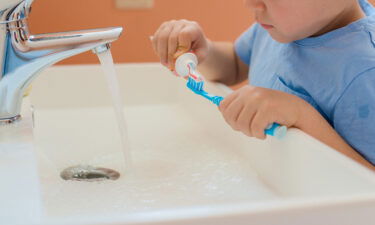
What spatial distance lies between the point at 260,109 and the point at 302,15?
5.6 inches

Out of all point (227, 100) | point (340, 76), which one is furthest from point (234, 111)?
point (340, 76)

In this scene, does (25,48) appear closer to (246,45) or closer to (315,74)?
(315,74)

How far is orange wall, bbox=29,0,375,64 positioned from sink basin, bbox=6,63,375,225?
0.42 m

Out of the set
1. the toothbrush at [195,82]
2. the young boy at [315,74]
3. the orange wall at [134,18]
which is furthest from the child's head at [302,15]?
the orange wall at [134,18]

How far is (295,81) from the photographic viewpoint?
625 millimetres

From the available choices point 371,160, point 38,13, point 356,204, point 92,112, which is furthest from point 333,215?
point 38,13

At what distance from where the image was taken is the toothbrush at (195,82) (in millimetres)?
495

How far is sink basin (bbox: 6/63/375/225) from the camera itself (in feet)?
0.96

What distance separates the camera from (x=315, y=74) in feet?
1.94

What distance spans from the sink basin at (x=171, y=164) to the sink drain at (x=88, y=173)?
12mm

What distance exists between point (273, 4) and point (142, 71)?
0.37 m

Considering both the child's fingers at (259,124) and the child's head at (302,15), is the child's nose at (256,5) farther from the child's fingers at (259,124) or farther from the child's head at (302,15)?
the child's fingers at (259,124)

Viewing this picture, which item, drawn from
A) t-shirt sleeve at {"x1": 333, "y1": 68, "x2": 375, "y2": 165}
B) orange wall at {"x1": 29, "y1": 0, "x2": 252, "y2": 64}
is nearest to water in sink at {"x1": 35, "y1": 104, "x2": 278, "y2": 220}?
t-shirt sleeve at {"x1": 333, "y1": 68, "x2": 375, "y2": 165}

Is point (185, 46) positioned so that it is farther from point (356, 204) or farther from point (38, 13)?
point (38, 13)
